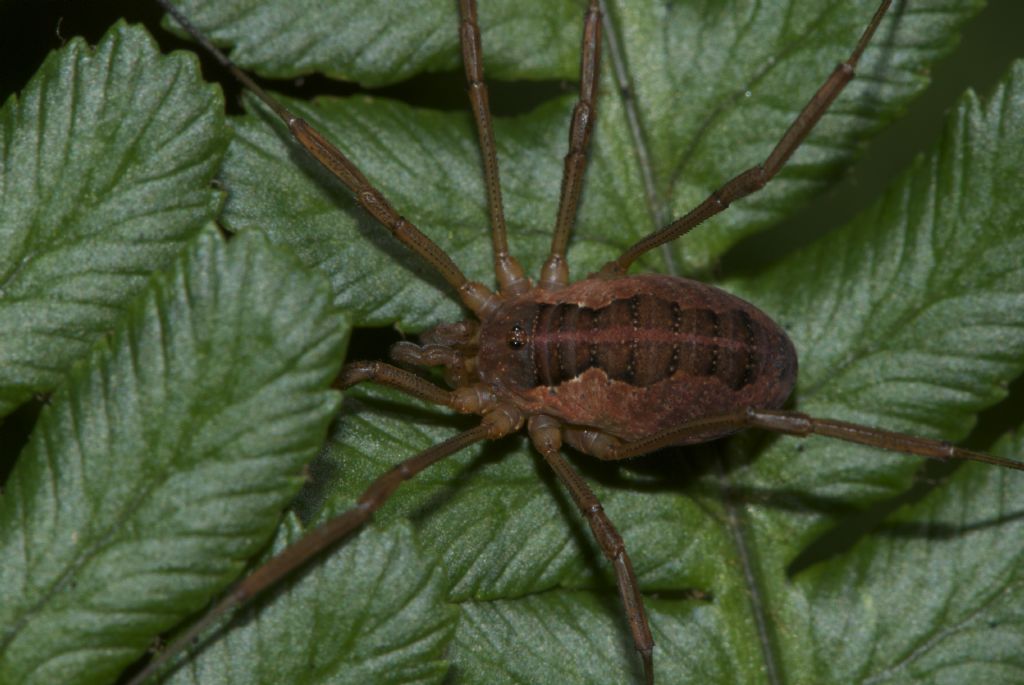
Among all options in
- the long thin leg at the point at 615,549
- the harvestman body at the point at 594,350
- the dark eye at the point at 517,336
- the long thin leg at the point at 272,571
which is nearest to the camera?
the long thin leg at the point at 272,571

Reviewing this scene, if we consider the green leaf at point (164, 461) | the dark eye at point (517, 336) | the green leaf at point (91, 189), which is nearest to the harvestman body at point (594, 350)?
the dark eye at point (517, 336)

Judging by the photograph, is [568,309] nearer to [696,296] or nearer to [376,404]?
[696,296]

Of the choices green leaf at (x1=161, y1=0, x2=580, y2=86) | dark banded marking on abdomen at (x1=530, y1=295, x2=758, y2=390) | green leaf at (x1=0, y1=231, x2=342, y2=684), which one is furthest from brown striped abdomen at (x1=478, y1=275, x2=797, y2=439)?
green leaf at (x1=0, y1=231, x2=342, y2=684)

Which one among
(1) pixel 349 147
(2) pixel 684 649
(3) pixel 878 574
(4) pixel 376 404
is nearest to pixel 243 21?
(1) pixel 349 147

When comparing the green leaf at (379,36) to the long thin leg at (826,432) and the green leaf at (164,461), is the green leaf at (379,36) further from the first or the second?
the long thin leg at (826,432)

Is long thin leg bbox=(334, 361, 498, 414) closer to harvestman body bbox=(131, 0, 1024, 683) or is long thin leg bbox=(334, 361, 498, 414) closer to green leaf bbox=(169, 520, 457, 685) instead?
harvestman body bbox=(131, 0, 1024, 683)

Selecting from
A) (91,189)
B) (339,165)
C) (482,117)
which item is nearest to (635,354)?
(482,117)

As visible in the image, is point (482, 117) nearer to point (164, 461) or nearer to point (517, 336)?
point (517, 336)
